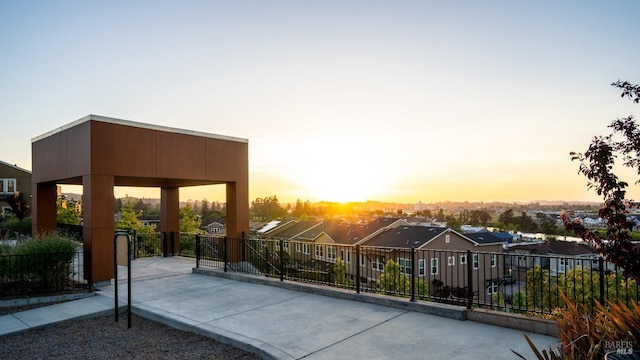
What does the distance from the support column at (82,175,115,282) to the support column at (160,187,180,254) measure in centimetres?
514

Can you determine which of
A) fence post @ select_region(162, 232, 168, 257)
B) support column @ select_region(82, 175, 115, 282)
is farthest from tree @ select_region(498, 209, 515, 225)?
support column @ select_region(82, 175, 115, 282)

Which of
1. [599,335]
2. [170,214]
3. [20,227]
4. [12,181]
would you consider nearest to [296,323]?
[599,335]

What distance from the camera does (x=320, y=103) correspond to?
16.0m

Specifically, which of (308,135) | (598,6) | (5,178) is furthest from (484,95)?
(5,178)

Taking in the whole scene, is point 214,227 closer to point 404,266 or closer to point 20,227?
point 20,227

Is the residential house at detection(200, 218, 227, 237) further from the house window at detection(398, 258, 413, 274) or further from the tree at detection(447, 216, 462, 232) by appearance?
the house window at detection(398, 258, 413, 274)

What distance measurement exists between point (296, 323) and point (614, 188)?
470 centimetres

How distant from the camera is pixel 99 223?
10125 mm

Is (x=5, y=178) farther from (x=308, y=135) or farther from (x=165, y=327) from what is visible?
(x=165, y=327)

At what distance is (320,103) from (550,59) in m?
8.30

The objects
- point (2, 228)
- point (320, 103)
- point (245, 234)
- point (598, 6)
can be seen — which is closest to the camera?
point (598, 6)

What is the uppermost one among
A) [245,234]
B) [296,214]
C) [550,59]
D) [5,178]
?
[550,59]

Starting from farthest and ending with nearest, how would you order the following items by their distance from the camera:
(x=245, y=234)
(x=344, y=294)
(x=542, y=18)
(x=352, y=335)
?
1. (x=245, y=234)
2. (x=542, y=18)
3. (x=344, y=294)
4. (x=352, y=335)

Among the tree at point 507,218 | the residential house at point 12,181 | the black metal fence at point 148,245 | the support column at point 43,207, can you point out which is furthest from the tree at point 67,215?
the tree at point 507,218
